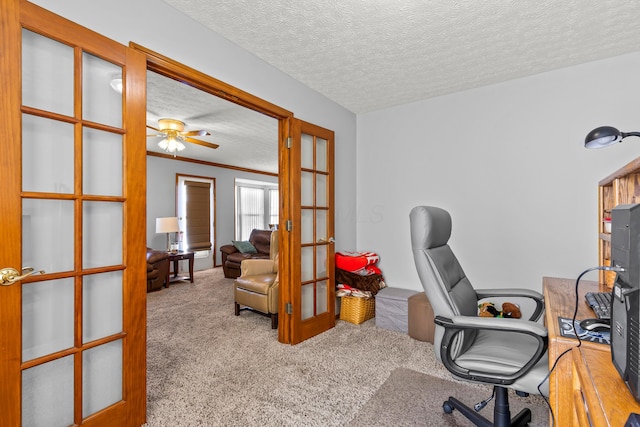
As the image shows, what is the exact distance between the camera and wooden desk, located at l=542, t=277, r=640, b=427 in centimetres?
64

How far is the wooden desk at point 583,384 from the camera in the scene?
2.10ft

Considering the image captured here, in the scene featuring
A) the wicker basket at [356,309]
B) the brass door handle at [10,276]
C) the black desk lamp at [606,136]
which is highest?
the black desk lamp at [606,136]

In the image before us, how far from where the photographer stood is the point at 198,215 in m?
6.70

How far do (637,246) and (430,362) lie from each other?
206 cm

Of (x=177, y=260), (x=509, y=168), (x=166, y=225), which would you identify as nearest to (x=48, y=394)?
(x=509, y=168)

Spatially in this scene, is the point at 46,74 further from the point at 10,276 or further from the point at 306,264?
the point at 306,264

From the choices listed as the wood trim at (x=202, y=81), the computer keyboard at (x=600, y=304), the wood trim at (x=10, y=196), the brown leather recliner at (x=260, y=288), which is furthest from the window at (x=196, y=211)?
the computer keyboard at (x=600, y=304)

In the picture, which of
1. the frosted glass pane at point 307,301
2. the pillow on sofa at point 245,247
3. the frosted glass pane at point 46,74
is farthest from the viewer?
the pillow on sofa at point 245,247

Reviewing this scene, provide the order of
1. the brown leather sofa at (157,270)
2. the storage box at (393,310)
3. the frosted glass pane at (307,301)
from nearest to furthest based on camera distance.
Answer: the frosted glass pane at (307,301) < the storage box at (393,310) < the brown leather sofa at (157,270)

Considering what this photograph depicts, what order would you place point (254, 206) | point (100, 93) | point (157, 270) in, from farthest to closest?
point (254, 206), point (157, 270), point (100, 93)

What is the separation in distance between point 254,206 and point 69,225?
694 cm

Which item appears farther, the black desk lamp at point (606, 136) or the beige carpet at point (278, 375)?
the beige carpet at point (278, 375)

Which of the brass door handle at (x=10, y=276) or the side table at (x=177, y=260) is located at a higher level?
the brass door handle at (x=10, y=276)

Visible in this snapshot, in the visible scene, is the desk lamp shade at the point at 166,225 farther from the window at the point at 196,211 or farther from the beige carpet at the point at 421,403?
the beige carpet at the point at 421,403
